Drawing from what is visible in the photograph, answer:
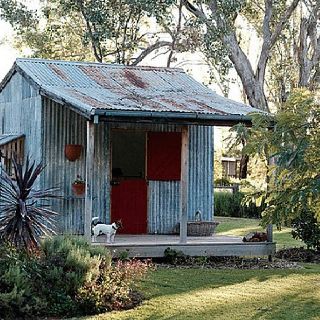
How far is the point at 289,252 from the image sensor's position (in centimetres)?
1677

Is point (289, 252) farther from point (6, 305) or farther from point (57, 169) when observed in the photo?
point (6, 305)

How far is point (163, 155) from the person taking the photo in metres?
16.4

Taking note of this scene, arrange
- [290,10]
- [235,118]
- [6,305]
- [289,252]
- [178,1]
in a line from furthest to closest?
[290,10] → [178,1] → [289,252] → [235,118] → [6,305]

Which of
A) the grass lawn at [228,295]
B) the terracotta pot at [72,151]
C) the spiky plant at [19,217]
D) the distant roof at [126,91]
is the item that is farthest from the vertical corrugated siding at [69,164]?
the spiky plant at [19,217]

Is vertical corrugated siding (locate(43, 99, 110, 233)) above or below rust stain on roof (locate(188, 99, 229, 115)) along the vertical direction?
below

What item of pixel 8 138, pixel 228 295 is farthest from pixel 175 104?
pixel 228 295

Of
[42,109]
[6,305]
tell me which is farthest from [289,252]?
[6,305]

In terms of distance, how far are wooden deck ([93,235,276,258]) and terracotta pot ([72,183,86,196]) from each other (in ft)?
3.18

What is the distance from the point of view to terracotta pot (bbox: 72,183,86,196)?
1553 cm

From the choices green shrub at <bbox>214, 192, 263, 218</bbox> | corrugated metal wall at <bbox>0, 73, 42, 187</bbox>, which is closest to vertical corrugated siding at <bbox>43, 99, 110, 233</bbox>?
corrugated metal wall at <bbox>0, 73, 42, 187</bbox>

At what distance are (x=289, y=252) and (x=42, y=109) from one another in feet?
19.8

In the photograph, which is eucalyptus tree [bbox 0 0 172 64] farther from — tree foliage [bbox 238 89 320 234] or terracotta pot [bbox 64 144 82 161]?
tree foliage [bbox 238 89 320 234]

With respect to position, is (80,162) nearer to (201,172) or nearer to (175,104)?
(175,104)

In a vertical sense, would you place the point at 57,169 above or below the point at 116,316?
above
